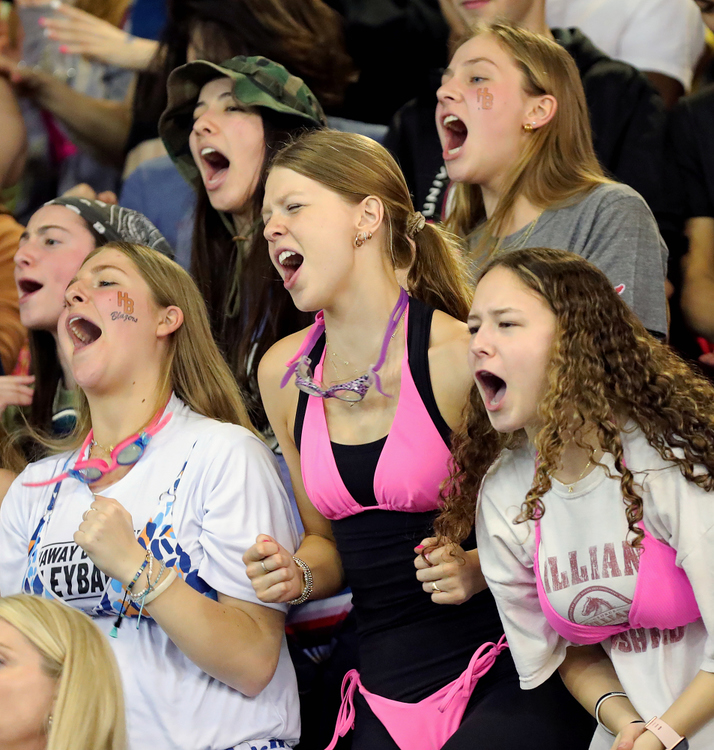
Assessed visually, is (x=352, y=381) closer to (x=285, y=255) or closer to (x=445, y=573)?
(x=285, y=255)

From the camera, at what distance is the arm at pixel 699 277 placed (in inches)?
94.0

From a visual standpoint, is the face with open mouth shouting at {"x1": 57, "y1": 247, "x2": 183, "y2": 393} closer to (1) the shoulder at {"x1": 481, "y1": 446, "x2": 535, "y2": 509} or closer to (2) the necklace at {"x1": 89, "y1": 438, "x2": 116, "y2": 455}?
(2) the necklace at {"x1": 89, "y1": 438, "x2": 116, "y2": 455}

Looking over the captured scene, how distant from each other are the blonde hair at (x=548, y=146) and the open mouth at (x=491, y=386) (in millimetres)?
637

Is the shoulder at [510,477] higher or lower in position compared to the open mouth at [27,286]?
higher

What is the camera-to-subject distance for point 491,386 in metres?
1.62

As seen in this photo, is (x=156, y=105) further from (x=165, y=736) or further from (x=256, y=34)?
(x=165, y=736)

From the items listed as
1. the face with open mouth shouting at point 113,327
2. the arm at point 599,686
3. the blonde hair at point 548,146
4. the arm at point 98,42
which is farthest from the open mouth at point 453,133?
the arm at point 98,42

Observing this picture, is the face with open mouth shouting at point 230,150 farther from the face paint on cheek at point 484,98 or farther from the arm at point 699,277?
the arm at point 699,277

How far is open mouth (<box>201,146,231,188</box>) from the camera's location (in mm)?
2646

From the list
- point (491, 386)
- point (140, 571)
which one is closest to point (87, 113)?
point (140, 571)

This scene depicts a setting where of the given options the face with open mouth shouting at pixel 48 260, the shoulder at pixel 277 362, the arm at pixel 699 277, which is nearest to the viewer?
the shoulder at pixel 277 362

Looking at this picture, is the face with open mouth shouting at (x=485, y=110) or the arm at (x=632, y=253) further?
the face with open mouth shouting at (x=485, y=110)

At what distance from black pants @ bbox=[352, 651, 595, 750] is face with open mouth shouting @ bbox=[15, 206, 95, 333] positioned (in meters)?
1.33

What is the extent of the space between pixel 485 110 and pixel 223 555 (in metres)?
1.10
